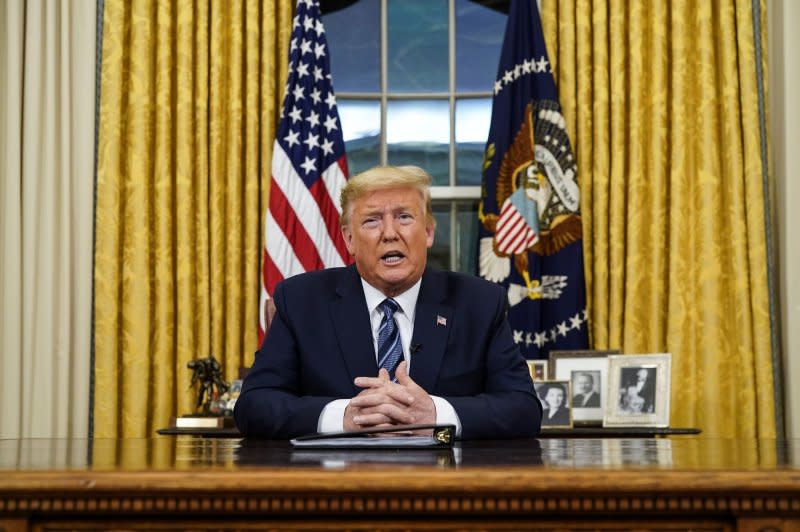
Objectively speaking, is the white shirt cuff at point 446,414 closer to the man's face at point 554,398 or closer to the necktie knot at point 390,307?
the necktie knot at point 390,307

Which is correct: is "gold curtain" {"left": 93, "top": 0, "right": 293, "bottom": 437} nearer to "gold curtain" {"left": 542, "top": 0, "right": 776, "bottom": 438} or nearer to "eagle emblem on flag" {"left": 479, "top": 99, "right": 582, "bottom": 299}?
"eagle emblem on flag" {"left": 479, "top": 99, "right": 582, "bottom": 299}

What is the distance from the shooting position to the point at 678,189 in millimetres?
4492

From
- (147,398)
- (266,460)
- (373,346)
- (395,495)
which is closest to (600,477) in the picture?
(395,495)

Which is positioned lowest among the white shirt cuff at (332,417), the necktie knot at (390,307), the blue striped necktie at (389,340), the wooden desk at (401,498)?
the wooden desk at (401,498)

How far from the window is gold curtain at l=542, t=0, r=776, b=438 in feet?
1.57

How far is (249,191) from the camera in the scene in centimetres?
461

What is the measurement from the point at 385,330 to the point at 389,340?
0.03 meters

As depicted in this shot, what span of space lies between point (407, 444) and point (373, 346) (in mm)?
846

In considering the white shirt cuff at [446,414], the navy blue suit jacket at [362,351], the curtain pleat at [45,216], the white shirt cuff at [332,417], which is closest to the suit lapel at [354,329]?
the navy blue suit jacket at [362,351]

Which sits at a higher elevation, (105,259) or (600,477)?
(105,259)

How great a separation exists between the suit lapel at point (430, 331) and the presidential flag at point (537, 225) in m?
1.68

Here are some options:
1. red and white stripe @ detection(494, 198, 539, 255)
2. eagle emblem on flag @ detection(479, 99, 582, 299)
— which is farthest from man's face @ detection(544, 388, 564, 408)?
red and white stripe @ detection(494, 198, 539, 255)

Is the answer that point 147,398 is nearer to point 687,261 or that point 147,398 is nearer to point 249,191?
point 249,191

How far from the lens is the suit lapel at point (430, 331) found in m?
2.60
